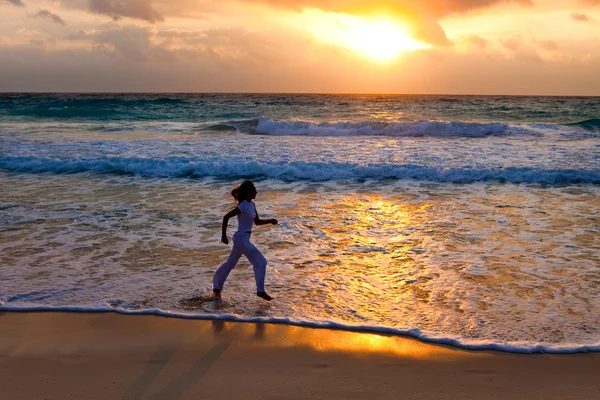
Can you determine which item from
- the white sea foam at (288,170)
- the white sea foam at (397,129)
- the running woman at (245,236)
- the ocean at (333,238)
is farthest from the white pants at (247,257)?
the white sea foam at (397,129)

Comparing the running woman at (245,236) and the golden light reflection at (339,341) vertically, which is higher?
the running woman at (245,236)

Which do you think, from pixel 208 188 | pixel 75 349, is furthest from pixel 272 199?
pixel 75 349

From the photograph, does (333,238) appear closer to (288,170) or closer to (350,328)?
(350,328)

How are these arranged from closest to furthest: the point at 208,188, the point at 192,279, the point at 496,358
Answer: the point at 496,358, the point at 192,279, the point at 208,188

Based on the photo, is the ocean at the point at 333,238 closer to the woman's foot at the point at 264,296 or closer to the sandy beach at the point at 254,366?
the woman's foot at the point at 264,296

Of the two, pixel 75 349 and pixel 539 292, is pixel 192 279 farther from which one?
pixel 539 292

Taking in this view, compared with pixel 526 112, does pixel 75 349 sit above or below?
below

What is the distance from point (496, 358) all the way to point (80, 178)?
1208cm

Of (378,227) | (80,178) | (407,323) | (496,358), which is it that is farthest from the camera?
(80,178)

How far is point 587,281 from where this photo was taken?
6.02 m

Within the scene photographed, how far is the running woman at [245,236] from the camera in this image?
5.20 m

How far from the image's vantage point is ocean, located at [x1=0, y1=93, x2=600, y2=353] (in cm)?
520

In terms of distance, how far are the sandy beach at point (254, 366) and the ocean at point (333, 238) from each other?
0.27m

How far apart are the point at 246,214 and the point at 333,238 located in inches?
115
